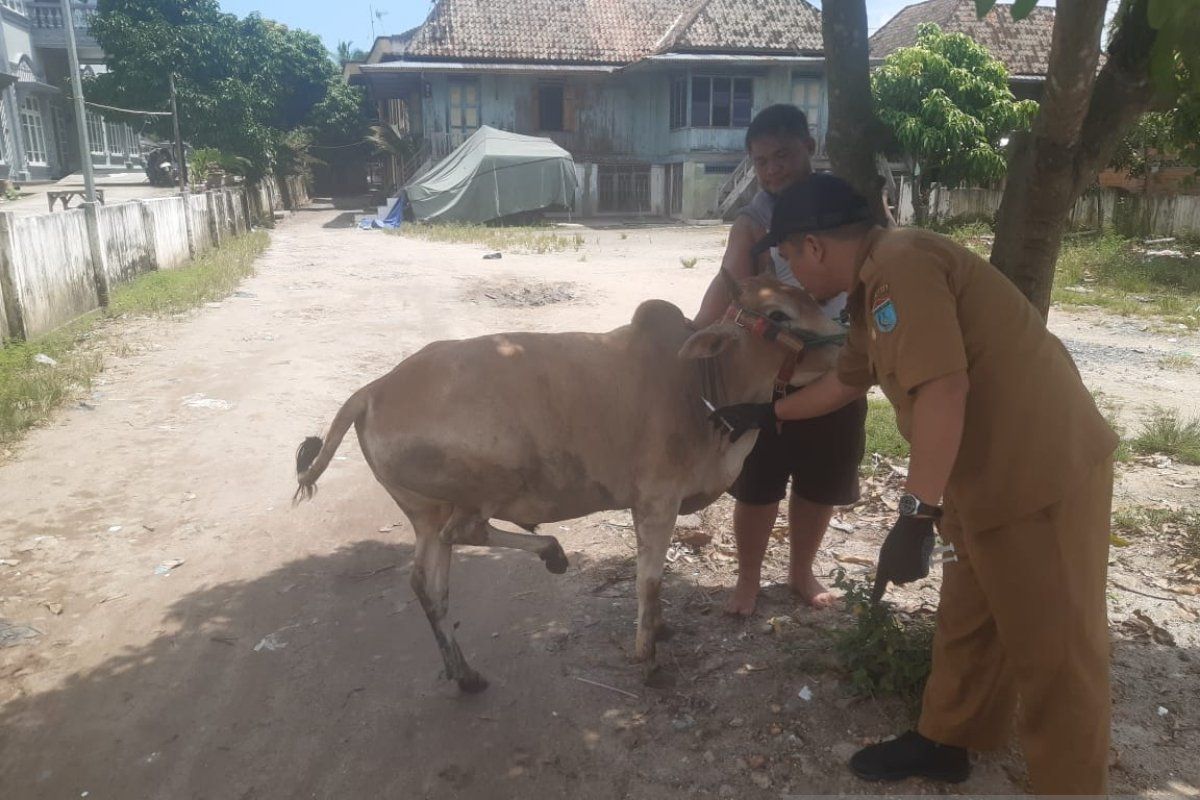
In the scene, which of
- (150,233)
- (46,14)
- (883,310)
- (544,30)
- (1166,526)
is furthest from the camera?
(46,14)

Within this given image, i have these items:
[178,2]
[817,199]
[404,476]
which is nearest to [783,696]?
[404,476]

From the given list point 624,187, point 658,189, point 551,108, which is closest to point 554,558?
point 658,189

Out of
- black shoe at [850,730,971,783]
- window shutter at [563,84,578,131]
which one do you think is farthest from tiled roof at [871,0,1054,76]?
black shoe at [850,730,971,783]

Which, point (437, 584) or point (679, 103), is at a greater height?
point (679, 103)

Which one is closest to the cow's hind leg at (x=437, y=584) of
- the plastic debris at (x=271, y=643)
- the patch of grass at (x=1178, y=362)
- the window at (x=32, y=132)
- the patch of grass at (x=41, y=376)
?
the plastic debris at (x=271, y=643)

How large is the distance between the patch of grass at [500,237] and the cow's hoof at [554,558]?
14.7 m

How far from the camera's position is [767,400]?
352 cm

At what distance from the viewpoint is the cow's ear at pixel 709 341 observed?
3.23 metres

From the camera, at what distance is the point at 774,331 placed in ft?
10.7

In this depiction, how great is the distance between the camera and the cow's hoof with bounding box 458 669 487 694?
3527mm

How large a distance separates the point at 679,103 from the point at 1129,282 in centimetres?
1887

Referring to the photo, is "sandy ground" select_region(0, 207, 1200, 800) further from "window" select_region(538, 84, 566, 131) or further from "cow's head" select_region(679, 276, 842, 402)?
"window" select_region(538, 84, 566, 131)

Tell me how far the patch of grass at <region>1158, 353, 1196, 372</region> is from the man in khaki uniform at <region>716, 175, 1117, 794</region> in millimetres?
7113

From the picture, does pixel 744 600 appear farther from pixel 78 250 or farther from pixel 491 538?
pixel 78 250
